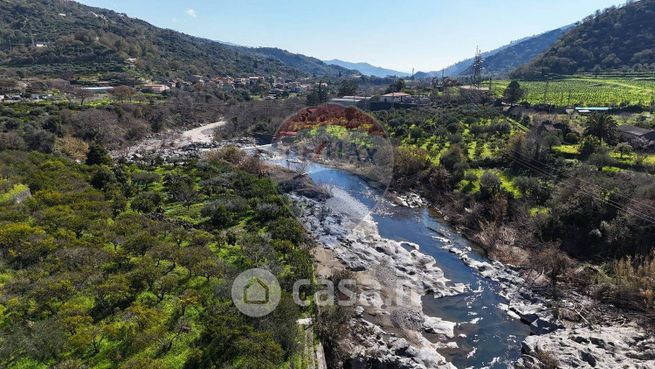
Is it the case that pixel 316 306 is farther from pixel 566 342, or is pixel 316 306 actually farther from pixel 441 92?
pixel 441 92

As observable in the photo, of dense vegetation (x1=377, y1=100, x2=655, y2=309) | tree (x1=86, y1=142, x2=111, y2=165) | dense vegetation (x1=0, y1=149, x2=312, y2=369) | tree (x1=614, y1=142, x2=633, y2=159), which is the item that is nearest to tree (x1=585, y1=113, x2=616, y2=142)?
dense vegetation (x1=377, y1=100, x2=655, y2=309)

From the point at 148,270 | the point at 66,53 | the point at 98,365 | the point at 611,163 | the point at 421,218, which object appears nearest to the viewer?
the point at 98,365

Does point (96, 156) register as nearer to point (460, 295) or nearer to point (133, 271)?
point (133, 271)

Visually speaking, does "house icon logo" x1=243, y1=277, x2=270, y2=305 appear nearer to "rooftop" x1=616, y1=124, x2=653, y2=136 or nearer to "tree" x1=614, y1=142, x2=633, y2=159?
"tree" x1=614, y1=142, x2=633, y2=159

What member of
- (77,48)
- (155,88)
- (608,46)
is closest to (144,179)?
(155,88)

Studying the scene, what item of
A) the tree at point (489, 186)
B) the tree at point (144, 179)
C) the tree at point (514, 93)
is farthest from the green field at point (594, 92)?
the tree at point (144, 179)

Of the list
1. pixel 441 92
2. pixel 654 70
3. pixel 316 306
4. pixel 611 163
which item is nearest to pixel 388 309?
pixel 316 306
